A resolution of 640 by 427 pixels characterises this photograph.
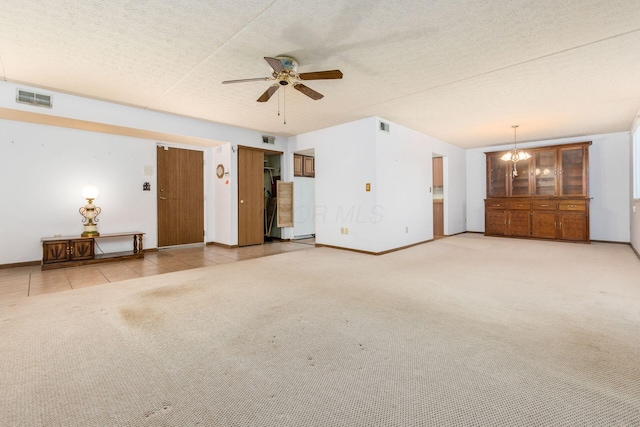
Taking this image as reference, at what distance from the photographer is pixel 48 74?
3.55 m

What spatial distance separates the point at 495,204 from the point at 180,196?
8063 mm

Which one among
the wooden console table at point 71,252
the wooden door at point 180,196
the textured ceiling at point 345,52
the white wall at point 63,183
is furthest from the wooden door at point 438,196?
the wooden console table at point 71,252

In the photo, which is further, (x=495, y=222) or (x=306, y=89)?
(x=495, y=222)

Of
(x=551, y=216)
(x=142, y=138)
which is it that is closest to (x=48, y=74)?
(x=142, y=138)

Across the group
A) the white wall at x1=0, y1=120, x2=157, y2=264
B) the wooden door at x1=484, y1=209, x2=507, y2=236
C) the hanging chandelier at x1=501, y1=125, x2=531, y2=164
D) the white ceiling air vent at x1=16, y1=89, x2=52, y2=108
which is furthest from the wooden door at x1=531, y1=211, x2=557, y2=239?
the white ceiling air vent at x1=16, y1=89, x2=52, y2=108

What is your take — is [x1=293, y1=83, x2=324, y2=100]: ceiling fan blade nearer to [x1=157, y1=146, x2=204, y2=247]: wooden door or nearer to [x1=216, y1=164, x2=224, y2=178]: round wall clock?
[x1=216, y1=164, x2=224, y2=178]: round wall clock

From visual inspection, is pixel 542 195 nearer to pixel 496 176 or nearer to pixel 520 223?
pixel 520 223

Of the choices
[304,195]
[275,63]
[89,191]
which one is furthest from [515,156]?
[89,191]

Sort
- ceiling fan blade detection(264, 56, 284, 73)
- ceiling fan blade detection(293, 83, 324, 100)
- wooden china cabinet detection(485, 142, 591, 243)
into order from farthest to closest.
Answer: wooden china cabinet detection(485, 142, 591, 243), ceiling fan blade detection(293, 83, 324, 100), ceiling fan blade detection(264, 56, 284, 73)

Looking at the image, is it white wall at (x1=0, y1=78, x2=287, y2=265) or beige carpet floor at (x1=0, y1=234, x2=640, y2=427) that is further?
white wall at (x1=0, y1=78, x2=287, y2=265)

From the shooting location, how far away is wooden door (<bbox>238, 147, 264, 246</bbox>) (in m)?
6.41

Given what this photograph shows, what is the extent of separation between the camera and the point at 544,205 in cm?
703

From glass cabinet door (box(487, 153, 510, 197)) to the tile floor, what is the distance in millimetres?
5705

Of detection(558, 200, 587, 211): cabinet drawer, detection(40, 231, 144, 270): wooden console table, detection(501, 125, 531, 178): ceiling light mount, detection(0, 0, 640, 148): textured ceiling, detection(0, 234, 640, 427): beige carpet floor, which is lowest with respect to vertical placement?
detection(0, 234, 640, 427): beige carpet floor
